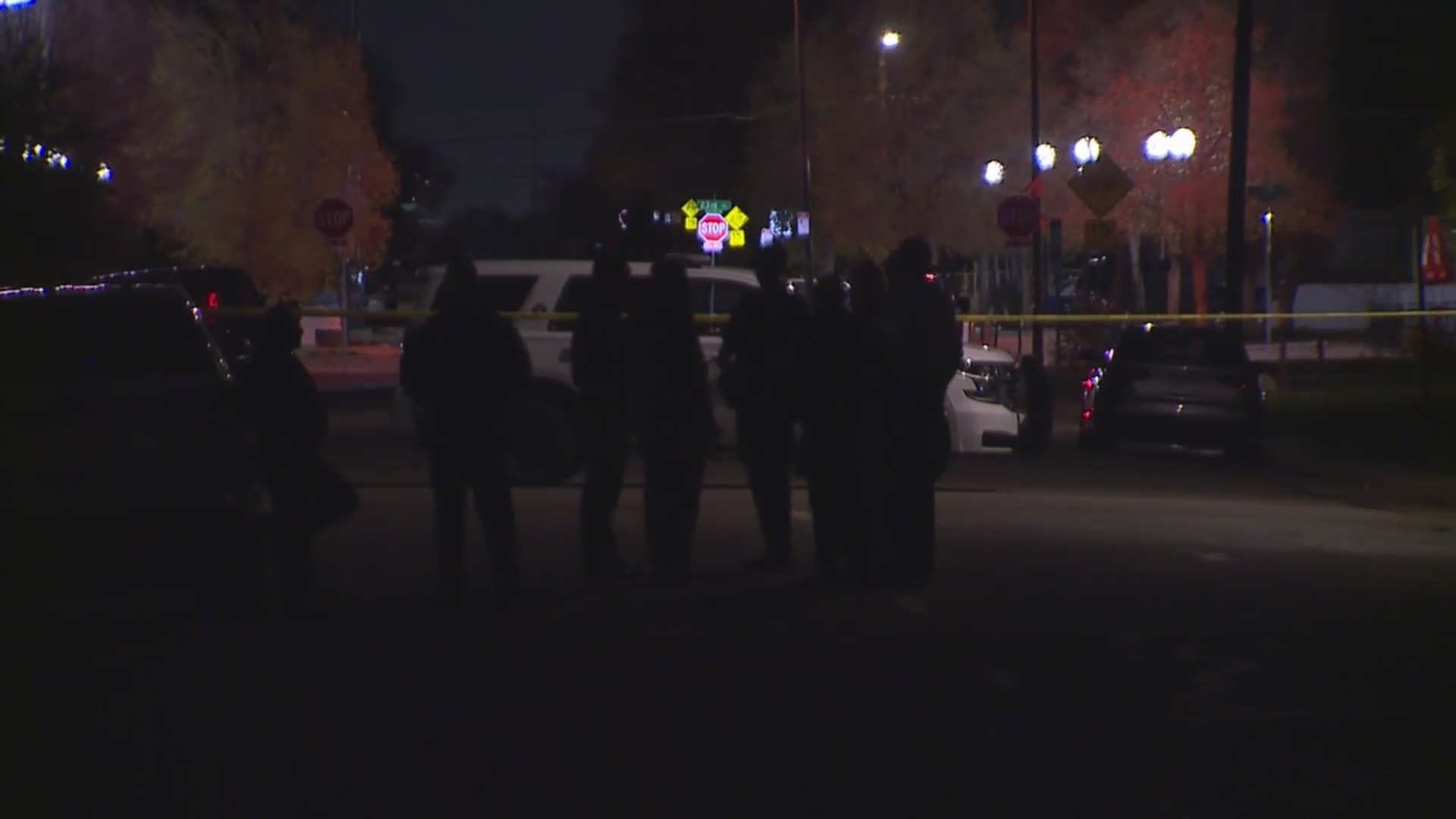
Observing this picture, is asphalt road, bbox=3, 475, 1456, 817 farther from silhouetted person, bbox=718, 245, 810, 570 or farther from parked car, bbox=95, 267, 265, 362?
Result: parked car, bbox=95, 267, 265, 362

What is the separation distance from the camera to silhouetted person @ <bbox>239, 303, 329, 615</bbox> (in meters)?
10.2

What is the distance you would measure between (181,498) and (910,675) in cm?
358

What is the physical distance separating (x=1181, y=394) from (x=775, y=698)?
518 inches

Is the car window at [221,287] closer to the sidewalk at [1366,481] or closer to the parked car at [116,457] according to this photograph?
the sidewalk at [1366,481]

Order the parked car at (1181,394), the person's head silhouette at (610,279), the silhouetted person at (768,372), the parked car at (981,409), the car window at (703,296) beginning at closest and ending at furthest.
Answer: the person's head silhouette at (610,279) → the silhouetted person at (768,372) → the car window at (703,296) → the parked car at (981,409) → the parked car at (1181,394)

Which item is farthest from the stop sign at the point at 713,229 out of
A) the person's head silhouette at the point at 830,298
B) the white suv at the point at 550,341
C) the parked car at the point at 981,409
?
the person's head silhouette at the point at 830,298

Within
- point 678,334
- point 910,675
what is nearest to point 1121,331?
→ point 678,334

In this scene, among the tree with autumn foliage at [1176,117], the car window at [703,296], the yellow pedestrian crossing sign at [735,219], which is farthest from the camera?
the tree with autumn foliage at [1176,117]

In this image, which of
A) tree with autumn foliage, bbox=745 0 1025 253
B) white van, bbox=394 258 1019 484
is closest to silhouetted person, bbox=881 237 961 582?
white van, bbox=394 258 1019 484

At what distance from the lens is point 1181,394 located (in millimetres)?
20453

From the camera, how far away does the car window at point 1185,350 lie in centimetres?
2069

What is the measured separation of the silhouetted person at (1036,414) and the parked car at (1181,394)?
722mm

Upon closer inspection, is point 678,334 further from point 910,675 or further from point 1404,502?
point 1404,502

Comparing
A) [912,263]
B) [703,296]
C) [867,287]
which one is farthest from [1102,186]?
[912,263]
